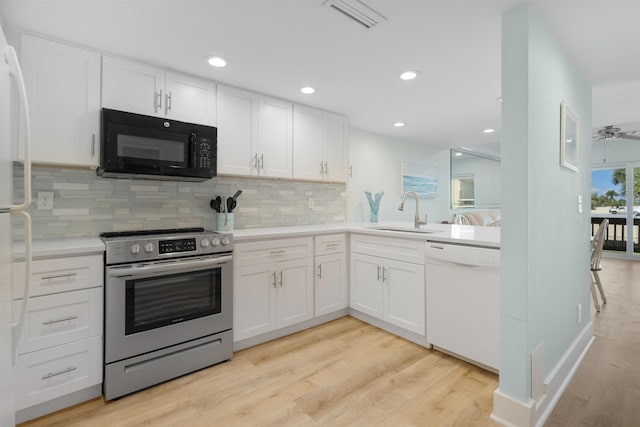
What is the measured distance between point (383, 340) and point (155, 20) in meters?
2.73

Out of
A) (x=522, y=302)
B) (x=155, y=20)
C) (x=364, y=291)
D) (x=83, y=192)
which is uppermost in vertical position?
(x=155, y=20)

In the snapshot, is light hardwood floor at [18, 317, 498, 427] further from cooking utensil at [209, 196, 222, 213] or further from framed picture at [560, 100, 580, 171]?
framed picture at [560, 100, 580, 171]

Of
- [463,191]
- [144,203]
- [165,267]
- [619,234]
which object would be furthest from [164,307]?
[619,234]

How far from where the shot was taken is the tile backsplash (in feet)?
6.99

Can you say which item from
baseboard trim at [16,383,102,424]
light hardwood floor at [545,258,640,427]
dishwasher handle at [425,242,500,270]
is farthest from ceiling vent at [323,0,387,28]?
baseboard trim at [16,383,102,424]

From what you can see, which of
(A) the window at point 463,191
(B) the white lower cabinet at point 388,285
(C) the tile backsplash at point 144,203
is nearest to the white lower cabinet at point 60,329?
(C) the tile backsplash at point 144,203

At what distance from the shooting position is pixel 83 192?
7.36 feet

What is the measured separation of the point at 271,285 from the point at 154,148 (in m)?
1.34

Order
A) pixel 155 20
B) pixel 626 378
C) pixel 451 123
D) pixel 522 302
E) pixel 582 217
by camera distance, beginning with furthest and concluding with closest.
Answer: pixel 451 123 < pixel 582 217 < pixel 626 378 < pixel 155 20 < pixel 522 302

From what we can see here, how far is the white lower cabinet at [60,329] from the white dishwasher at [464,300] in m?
2.19

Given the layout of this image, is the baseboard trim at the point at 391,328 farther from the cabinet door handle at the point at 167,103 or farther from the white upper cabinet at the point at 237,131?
the cabinet door handle at the point at 167,103

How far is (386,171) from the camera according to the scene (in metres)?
4.56

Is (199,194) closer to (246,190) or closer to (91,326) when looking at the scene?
(246,190)

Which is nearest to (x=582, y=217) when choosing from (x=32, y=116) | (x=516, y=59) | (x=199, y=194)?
(x=516, y=59)
